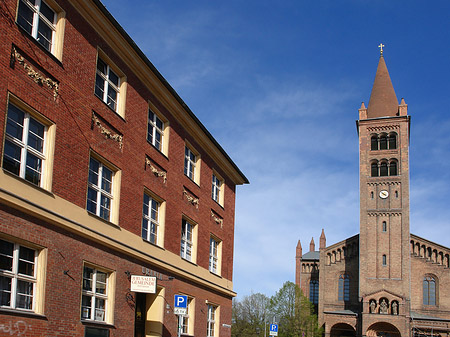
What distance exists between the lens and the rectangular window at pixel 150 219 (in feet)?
60.0

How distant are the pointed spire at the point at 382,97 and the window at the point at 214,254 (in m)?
51.4

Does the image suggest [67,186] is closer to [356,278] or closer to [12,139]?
[12,139]

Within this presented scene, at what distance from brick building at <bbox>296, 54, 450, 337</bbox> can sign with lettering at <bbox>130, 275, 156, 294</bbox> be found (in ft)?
167

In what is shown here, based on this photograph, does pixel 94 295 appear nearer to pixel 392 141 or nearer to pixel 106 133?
pixel 106 133

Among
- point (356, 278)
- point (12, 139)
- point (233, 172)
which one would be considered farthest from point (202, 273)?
point (356, 278)

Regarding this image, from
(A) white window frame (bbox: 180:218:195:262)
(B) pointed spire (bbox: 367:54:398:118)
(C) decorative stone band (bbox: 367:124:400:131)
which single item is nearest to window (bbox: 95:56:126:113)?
(A) white window frame (bbox: 180:218:195:262)

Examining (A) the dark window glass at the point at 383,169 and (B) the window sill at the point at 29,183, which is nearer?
(B) the window sill at the point at 29,183

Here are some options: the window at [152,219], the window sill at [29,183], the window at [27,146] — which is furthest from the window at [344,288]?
the window at [27,146]

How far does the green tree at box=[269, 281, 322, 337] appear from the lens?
61.5 m

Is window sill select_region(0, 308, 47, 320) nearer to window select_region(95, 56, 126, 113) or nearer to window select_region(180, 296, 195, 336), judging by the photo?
window select_region(95, 56, 126, 113)

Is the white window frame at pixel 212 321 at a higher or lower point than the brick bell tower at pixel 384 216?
lower

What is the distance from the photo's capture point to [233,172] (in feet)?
92.4

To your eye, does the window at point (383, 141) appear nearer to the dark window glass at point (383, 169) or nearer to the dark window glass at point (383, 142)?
the dark window glass at point (383, 142)

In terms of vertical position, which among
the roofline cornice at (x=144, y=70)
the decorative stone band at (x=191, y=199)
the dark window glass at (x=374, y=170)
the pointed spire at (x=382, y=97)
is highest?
the pointed spire at (x=382, y=97)
